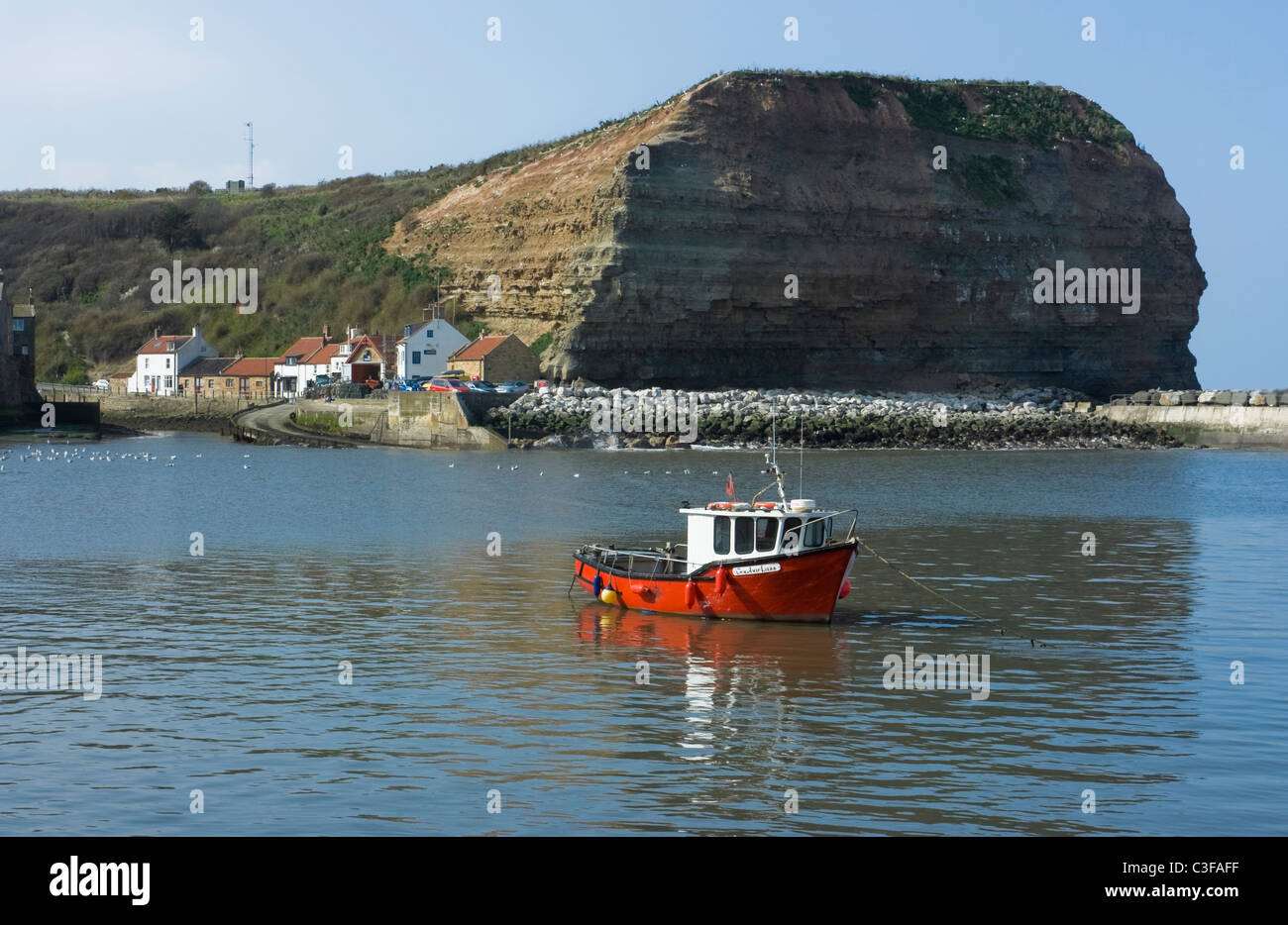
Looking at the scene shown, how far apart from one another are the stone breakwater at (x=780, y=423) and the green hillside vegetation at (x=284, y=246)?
24.9m

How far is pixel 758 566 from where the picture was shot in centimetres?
2669

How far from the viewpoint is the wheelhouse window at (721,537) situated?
27.1 meters

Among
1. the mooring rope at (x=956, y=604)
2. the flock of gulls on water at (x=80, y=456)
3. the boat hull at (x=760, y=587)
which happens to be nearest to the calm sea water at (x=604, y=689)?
the mooring rope at (x=956, y=604)

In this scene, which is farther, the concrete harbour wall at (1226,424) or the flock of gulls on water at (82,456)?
the concrete harbour wall at (1226,424)

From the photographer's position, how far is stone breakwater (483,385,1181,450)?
83.3m

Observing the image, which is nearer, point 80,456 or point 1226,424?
point 80,456

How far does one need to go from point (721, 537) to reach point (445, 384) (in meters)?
66.4

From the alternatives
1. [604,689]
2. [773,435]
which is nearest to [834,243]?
[773,435]

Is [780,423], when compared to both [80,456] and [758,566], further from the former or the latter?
[758,566]

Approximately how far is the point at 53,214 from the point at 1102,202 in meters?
132

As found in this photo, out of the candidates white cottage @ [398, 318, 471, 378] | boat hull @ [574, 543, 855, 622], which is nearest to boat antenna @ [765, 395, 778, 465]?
boat hull @ [574, 543, 855, 622]

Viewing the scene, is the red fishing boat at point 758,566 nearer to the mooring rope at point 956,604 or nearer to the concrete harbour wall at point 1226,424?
the mooring rope at point 956,604
